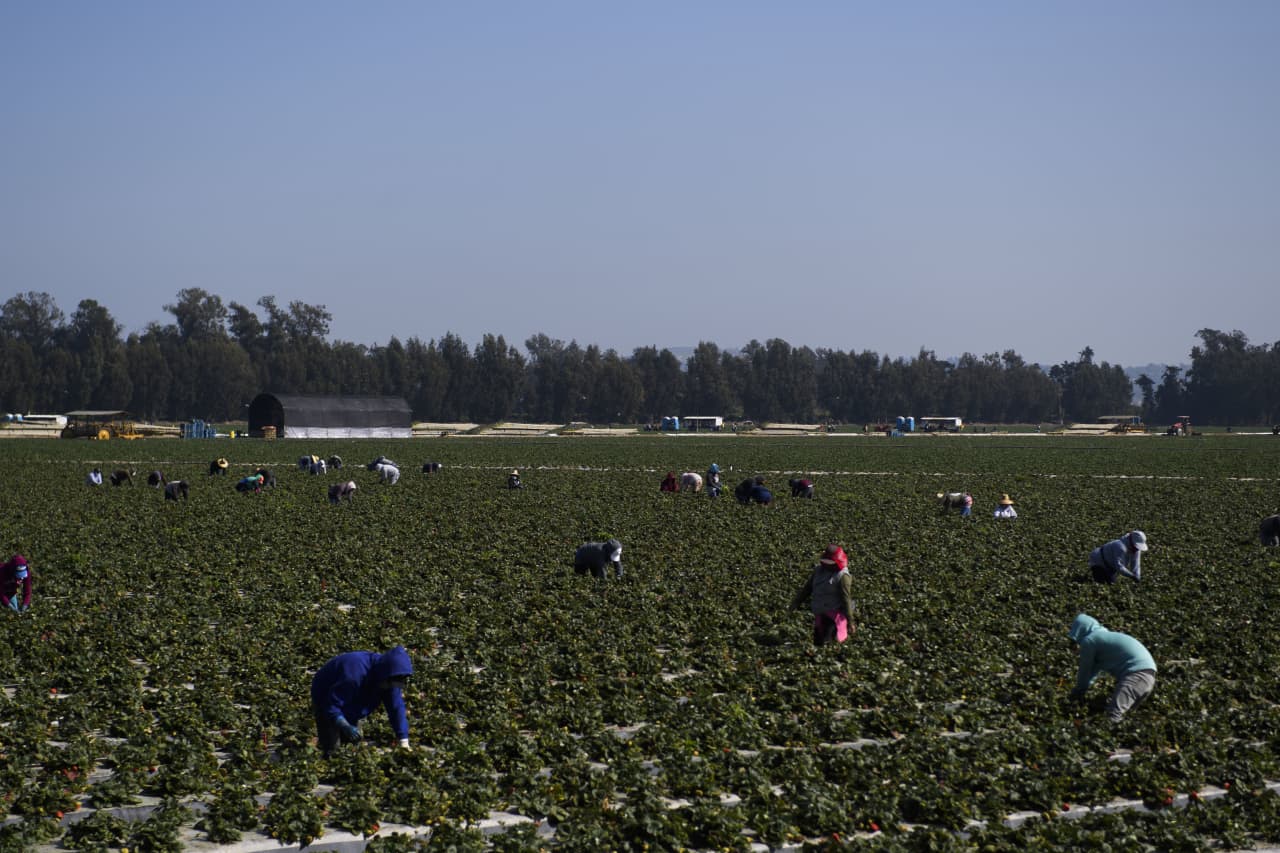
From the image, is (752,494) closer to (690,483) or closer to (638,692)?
(690,483)

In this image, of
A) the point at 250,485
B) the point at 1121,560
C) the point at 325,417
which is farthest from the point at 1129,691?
the point at 325,417

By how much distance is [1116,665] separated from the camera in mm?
15375

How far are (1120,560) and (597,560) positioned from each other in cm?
1046

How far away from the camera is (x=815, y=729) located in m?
14.7

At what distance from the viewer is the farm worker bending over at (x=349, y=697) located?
524 inches

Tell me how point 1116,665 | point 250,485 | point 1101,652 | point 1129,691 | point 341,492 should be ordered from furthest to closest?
point 250,485, point 341,492, point 1101,652, point 1116,665, point 1129,691

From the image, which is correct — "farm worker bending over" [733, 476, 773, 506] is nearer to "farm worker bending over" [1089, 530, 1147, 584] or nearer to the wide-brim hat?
"farm worker bending over" [1089, 530, 1147, 584]

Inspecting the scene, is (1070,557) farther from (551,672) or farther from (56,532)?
(56,532)

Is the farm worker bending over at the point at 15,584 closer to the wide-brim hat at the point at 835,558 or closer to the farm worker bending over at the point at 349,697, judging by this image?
the farm worker bending over at the point at 349,697

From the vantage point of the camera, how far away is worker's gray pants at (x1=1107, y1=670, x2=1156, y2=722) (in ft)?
49.0

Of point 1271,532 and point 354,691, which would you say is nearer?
point 354,691

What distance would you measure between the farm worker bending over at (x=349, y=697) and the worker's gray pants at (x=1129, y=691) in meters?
8.13

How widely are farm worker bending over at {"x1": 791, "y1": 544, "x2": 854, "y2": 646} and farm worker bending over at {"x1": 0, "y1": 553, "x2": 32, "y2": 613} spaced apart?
1301 cm

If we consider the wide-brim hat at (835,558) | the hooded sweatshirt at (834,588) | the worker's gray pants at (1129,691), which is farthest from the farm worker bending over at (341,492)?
the worker's gray pants at (1129,691)
